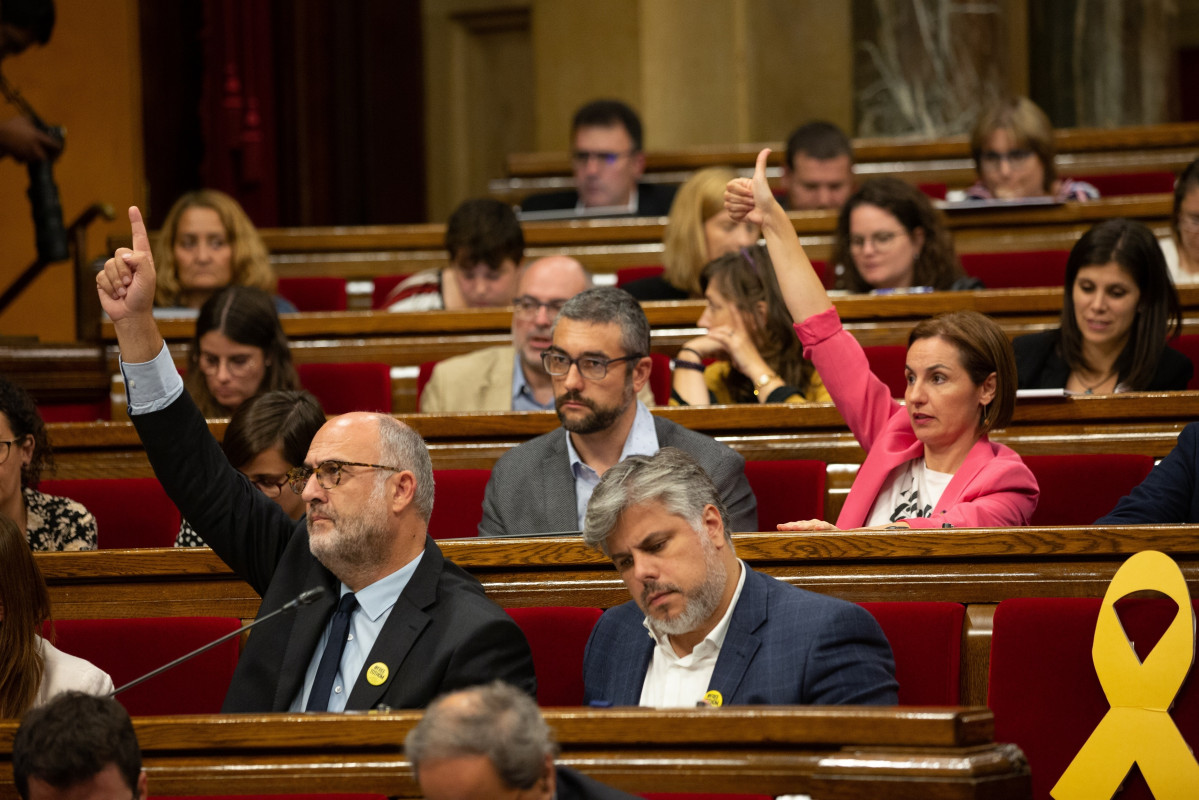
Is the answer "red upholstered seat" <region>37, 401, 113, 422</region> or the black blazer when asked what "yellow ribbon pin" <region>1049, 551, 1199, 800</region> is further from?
"red upholstered seat" <region>37, 401, 113, 422</region>

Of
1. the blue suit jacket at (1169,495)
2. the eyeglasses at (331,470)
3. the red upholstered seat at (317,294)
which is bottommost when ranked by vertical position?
the blue suit jacket at (1169,495)

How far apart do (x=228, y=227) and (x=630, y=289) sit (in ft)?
2.33

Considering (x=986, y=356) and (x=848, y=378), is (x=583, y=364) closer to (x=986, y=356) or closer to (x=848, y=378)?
(x=848, y=378)

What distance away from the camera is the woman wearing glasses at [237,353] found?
6.66ft

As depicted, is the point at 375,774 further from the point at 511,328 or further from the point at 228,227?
the point at 228,227

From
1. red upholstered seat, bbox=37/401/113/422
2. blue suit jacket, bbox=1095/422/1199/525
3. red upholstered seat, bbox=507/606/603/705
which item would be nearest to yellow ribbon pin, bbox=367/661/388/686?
red upholstered seat, bbox=507/606/603/705

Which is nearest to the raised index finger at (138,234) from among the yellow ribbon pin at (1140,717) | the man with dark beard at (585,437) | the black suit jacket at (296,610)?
the black suit jacket at (296,610)

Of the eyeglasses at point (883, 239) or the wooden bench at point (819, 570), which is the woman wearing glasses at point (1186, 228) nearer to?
the eyeglasses at point (883, 239)

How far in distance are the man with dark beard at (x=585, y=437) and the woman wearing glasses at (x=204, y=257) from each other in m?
1.00

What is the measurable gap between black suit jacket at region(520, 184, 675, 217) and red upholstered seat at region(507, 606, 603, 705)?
1.94m

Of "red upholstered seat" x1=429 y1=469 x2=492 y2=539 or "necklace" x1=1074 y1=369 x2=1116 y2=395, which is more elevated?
"necklace" x1=1074 y1=369 x2=1116 y2=395

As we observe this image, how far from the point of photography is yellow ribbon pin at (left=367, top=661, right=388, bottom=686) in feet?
4.24

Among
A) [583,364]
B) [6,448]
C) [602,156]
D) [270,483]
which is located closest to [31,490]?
[6,448]

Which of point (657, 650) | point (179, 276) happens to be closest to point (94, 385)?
point (179, 276)
